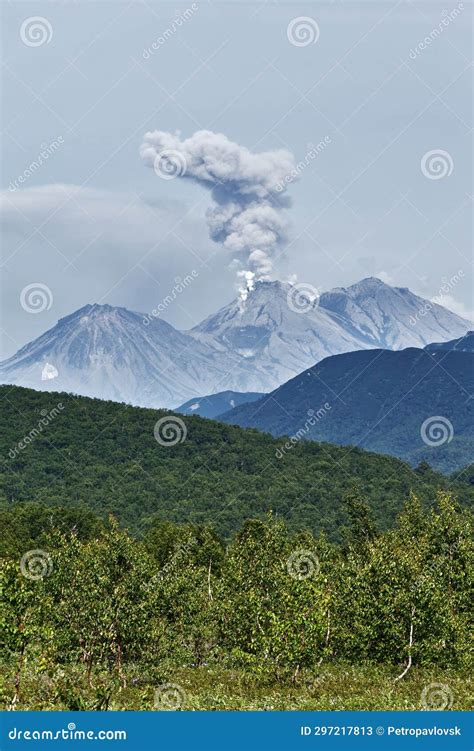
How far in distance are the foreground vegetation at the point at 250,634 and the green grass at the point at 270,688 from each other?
14 centimetres

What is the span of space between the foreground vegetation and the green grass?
0.14 meters

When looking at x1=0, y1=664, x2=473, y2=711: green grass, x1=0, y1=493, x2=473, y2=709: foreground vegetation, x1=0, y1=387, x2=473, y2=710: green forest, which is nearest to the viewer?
x1=0, y1=664, x2=473, y2=711: green grass

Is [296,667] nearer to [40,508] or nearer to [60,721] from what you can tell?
[60,721]

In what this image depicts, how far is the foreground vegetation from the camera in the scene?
128 feet

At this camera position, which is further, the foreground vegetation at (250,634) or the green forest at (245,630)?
the foreground vegetation at (250,634)

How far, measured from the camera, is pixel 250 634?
167 ft

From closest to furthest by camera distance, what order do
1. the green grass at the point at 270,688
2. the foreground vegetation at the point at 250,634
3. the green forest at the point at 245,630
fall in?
the green grass at the point at 270,688 → the green forest at the point at 245,630 → the foreground vegetation at the point at 250,634

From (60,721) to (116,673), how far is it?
24.5 metres

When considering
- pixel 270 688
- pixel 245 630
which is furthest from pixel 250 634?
pixel 270 688

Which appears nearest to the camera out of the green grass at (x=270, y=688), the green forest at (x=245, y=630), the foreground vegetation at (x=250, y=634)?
the green grass at (x=270, y=688)

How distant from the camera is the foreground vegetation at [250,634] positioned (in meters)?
39.1

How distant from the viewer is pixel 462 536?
66.2 m

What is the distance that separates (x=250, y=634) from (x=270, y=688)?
8.16 meters

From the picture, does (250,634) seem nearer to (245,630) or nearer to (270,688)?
(245,630)
